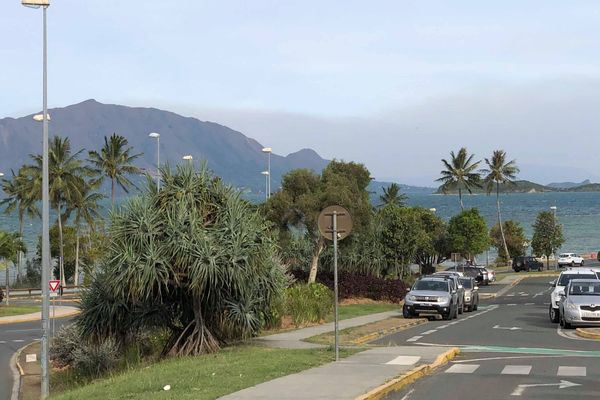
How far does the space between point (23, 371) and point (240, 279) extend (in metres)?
7.70

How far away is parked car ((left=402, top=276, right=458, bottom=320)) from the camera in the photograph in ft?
102

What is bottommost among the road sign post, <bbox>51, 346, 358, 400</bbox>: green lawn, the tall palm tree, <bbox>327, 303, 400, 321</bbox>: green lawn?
<bbox>327, 303, 400, 321</bbox>: green lawn

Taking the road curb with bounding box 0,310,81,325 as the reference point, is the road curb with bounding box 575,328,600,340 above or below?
above

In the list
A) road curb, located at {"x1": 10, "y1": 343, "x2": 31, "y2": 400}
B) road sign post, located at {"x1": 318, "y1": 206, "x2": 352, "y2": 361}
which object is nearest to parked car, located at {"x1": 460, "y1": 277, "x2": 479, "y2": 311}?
road curb, located at {"x1": 10, "y1": 343, "x2": 31, "y2": 400}

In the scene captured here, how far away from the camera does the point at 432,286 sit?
3228 centimetres

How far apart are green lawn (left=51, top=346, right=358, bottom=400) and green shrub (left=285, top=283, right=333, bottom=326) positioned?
9215mm

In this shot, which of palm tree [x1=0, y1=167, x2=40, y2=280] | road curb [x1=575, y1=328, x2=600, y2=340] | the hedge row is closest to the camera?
road curb [x1=575, y1=328, x2=600, y2=340]

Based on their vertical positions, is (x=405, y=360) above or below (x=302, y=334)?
above

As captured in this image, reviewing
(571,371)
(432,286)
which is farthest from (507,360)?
(432,286)

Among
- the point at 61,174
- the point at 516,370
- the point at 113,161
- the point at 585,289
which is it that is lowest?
the point at 516,370

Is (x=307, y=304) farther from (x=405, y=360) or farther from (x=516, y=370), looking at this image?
(x=516, y=370)

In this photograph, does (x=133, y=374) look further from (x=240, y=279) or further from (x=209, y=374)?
(x=240, y=279)

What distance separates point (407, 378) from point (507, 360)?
452 cm

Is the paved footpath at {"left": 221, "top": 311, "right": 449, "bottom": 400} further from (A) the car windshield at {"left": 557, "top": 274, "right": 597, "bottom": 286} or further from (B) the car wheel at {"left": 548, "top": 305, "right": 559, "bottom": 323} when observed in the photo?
(A) the car windshield at {"left": 557, "top": 274, "right": 597, "bottom": 286}
